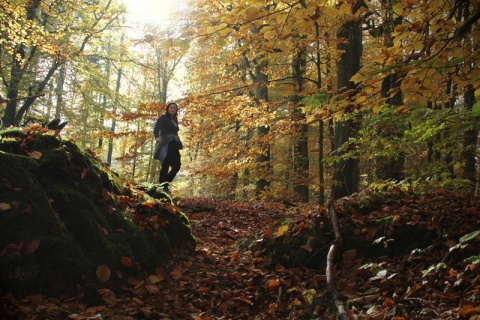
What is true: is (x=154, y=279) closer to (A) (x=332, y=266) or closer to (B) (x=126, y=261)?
(B) (x=126, y=261)

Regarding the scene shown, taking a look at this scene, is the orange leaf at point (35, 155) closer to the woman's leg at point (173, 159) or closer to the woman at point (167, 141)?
the woman at point (167, 141)

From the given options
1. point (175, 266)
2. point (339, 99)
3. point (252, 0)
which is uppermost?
point (252, 0)

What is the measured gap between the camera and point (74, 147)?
389 cm

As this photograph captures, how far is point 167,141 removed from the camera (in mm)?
7246

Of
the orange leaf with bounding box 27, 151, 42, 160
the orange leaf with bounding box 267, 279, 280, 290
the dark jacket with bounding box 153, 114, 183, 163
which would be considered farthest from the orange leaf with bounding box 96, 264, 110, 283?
the dark jacket with bounding box 153, 114, 183, 163

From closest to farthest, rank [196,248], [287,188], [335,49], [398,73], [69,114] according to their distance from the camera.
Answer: [398,73] → [196,248] → [335,49] → [287,188] → [69,114]

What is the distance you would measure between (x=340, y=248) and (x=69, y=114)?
13980 millimetres

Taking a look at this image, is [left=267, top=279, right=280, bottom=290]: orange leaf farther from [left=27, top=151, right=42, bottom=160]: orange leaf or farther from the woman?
the woman

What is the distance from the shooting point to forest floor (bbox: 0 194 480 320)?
7.75 ft

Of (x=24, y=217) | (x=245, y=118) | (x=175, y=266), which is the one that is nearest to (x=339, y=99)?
(x=175, y=266)

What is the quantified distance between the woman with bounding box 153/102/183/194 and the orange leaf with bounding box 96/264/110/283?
171 inches

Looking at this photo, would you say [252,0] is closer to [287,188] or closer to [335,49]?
[335,49]

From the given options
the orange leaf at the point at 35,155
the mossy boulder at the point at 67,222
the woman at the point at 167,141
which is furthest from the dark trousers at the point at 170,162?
the orange leaf at the point at 35,155

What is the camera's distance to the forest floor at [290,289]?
7.75 feet
